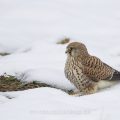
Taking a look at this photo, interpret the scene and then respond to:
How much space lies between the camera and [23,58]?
32.2 ft

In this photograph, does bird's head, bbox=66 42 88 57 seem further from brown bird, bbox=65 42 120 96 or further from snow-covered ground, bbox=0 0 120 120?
snow-covered ground, bbox=0 0 120 120

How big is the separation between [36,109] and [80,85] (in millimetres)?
1678

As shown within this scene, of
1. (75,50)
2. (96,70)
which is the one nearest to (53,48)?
(75,50)

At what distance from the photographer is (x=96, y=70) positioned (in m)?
8.52

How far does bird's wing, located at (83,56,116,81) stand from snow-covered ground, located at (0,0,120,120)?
333 millimetres

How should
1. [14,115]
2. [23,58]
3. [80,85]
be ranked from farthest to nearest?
[23,58]
[80,85]
[14,115]

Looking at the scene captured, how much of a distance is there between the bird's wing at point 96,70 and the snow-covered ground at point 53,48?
33cm

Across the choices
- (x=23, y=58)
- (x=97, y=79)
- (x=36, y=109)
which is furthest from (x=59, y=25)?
(x=36, y=109)

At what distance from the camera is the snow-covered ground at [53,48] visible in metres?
6.93

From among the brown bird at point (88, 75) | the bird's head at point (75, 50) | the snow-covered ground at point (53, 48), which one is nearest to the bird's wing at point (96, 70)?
the brown bird at point (88, 75)

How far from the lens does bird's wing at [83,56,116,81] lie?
27.8 feet

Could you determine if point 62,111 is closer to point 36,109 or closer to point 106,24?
point 36,109

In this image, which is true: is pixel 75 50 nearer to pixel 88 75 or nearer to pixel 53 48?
pixel 88 75

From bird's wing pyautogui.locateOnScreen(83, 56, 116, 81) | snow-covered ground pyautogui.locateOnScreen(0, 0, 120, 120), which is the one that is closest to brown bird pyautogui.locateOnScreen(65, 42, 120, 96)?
bird's wing pyautogui.locateOnScreen(83, 56, 116, 81)
